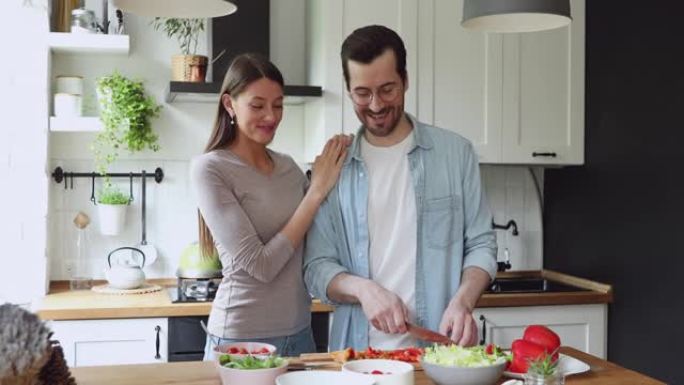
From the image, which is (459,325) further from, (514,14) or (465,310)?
(514,14)

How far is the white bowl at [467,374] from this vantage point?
1656 millimetres

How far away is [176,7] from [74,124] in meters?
1.58

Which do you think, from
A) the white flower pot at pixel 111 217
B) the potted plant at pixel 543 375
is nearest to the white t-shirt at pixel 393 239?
the potted plant at pixel 543 375

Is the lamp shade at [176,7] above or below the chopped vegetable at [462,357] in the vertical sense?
above

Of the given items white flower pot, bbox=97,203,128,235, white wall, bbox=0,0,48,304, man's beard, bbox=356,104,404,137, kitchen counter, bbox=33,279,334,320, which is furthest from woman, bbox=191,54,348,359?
white flower pot, bbox=97,203,128,235

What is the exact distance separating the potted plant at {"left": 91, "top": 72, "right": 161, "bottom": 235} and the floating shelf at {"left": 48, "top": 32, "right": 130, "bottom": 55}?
177 millimetres

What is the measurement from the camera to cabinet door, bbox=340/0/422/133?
3.43 meters

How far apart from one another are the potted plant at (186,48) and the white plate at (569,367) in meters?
2.06

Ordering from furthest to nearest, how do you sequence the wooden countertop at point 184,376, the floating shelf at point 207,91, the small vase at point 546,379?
the floating shelf at point 207,91 → the wooden countertop at point 184,376 → the small vase at point 546,379

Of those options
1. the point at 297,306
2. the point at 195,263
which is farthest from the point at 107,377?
the point at 195,263

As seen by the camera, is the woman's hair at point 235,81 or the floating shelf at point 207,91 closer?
the woman's hair at point 235,81

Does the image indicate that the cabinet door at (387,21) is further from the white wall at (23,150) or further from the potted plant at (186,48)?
the white wall at (23,150)

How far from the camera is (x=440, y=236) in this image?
2.14 meters

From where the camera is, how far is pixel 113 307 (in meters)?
3.06
